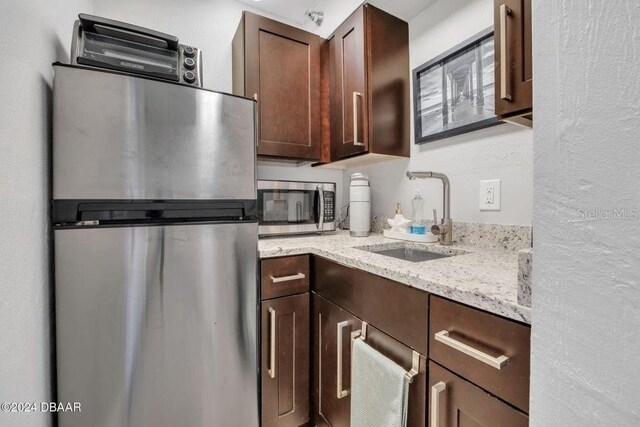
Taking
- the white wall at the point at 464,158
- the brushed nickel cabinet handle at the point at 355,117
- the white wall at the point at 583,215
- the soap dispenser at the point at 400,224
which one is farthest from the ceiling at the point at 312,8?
the white wall at the point at 583,215

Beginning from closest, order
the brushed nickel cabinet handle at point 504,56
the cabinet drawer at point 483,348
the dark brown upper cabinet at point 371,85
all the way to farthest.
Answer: the cabinet drawer at point 483,348
the brushed nickel cabinet handle at point 504,56
the dark brown upper cabinet at point 371,85

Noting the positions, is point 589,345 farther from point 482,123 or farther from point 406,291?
point 482,123

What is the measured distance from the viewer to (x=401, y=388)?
0.69 m

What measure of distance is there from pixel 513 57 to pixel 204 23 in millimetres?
1695

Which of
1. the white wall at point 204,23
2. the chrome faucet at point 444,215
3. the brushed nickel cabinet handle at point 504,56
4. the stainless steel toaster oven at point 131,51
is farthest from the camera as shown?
the white wall at point 204,23

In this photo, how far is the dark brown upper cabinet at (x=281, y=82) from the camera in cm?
139

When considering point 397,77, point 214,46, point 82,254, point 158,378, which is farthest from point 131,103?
point 397,77

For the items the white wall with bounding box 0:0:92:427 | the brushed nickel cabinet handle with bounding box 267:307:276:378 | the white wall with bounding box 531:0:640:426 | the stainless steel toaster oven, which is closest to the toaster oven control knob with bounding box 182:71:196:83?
the stainless steel toaster oven

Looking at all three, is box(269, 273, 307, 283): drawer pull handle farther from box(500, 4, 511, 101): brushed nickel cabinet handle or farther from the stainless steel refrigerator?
box(500, 4, 511, 101): brushed nickel cabinet handle

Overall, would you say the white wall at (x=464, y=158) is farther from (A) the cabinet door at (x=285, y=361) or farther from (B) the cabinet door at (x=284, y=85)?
(A) the cabinet door at (x=285, y=361)

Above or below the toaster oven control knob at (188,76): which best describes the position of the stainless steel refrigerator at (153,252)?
below

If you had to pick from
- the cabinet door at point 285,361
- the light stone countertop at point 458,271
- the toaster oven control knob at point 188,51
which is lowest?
the cabinet door at point 285,361

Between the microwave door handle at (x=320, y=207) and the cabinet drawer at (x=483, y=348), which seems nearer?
the cabinet drawer at (x=483, y=348)

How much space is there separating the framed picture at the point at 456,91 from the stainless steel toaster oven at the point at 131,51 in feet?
3.49
